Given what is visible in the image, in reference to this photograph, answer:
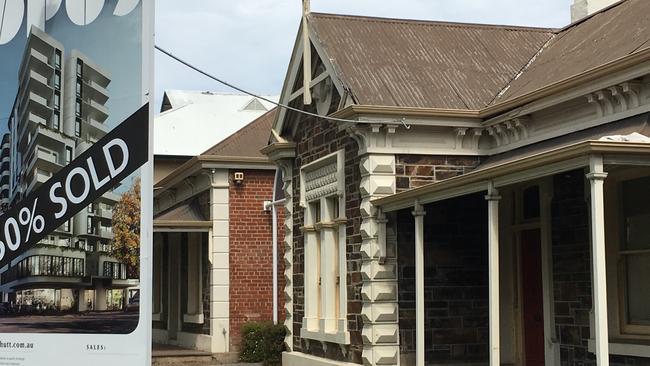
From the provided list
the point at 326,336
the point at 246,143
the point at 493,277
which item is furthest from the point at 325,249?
the point at 246,143

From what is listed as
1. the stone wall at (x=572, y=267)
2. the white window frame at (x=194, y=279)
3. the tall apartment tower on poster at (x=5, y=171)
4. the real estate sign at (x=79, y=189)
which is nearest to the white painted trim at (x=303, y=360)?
the stone wall at (x=572, y=267)

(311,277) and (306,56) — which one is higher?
(306,56)

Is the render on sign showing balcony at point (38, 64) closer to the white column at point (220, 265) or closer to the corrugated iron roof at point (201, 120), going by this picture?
the white column at point (220, 265)

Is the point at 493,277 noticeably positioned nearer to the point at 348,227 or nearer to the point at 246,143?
the point at 348,227

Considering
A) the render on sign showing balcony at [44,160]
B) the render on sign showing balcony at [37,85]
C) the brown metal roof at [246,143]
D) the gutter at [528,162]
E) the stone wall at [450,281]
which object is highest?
the brown metal roof at [246,143]

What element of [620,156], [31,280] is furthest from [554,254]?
[31,280]

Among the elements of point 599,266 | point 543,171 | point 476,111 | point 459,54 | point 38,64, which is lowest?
point 599,266

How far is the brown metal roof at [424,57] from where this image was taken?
46.4 ft

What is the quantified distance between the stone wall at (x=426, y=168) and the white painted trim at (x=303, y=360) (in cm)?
281

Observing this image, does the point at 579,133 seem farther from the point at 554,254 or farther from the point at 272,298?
the point at 272,298

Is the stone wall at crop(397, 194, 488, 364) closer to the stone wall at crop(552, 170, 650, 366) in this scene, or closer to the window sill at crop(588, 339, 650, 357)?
the stone wall at crop(552, 170, 650, 366)

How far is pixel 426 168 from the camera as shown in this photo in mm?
13789

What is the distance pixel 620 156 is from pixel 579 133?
287cm

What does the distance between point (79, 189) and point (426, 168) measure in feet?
28.1
